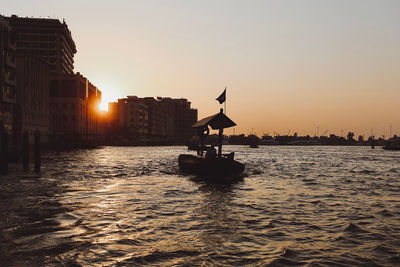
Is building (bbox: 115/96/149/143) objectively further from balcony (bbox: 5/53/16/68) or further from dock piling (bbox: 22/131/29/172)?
dock piling (bbox: 22/131/29/172)

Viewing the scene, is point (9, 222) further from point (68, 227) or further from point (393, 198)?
point (393, 198)

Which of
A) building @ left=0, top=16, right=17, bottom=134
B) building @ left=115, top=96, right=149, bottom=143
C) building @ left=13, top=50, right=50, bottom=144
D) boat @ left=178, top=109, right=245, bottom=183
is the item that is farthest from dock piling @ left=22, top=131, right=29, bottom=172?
building @ left=115, top=96, right=149, bottom=143

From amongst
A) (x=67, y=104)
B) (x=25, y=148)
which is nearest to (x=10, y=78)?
(x=25, y=148)

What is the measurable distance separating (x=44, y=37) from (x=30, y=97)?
189ft

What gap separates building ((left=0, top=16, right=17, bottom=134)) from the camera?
63.3 metres

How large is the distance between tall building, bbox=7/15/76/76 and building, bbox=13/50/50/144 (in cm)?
3486

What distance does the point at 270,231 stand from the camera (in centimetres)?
1208

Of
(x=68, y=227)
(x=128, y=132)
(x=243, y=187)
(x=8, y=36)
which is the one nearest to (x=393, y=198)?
(x=243, y=187)

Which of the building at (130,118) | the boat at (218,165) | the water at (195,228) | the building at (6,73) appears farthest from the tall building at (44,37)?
the water at (195,228)

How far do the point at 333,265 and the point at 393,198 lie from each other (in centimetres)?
1422

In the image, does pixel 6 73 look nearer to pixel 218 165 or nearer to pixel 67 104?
pixel 67 104

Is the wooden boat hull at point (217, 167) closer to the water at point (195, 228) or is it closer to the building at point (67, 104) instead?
the water at point (195, 228)

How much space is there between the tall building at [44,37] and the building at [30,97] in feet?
114

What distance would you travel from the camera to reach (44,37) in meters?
134
